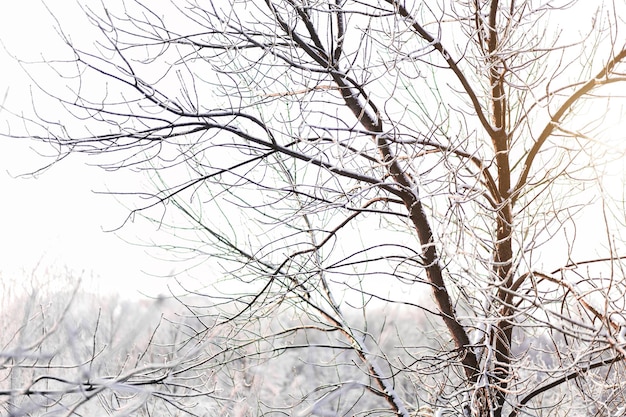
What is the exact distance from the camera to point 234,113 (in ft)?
14.0

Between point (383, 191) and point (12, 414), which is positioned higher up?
point (383, 191)

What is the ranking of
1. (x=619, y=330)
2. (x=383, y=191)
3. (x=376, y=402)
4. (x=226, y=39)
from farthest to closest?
(x=376, y=402) → (x=383, y=191) → (x=226, y=39) → (x=619, y=330)

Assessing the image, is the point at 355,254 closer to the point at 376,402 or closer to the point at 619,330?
the point at 619,330

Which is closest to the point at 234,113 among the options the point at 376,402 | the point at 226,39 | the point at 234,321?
the point at 226,39

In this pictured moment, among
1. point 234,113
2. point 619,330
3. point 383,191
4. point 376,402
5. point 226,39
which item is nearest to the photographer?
point 619,330

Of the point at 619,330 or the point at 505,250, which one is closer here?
the point at 619,330

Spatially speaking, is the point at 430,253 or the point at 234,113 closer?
the point at 234,113

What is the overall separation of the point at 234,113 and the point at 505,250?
2428 mm

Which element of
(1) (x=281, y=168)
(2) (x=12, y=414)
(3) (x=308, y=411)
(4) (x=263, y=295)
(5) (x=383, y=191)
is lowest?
(2) (x=12, y=414)

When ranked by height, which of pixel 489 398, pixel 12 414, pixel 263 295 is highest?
pixel 263 295

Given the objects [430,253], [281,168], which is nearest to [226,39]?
[281,168]

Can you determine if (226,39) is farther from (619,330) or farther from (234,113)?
(619,330)

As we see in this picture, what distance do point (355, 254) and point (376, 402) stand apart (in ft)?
65.0

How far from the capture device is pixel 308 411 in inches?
88.7
